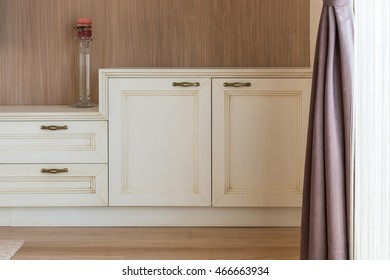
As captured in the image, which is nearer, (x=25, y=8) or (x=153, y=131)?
(x=153, y=131)

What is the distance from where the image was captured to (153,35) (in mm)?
4680

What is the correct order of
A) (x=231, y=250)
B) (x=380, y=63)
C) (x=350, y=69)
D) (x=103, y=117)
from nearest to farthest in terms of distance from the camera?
(x=380, y=63) → (x=350, y=69) → (x=231, y=250) → (x=103, y=117)

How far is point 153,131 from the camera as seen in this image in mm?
4227

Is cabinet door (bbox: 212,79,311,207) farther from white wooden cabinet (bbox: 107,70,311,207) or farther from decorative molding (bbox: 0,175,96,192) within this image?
decorative molding (bbox: 0,175,96,192)

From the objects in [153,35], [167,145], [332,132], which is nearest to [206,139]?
[167,145]

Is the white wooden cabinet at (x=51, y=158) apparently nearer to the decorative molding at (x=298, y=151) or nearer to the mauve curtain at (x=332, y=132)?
the decorative molding at (x=298, y=151)

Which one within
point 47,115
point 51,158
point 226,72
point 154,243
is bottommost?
point 154,243

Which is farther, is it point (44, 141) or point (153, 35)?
point (153, 35)

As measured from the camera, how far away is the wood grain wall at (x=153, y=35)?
466 cm

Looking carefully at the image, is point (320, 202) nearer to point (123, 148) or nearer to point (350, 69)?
point (350, 69)

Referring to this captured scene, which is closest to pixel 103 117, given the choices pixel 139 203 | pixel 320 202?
pixel 139 203

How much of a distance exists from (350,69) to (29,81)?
92.5 inches

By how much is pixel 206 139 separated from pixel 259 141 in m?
0.28

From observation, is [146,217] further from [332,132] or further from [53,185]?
[332,132]
